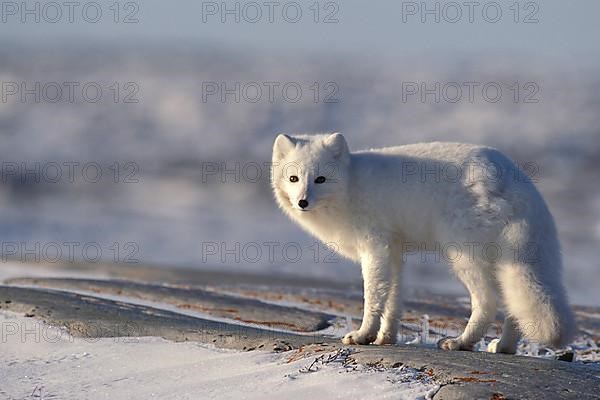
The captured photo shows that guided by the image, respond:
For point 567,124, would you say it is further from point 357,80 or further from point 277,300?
point 277,300

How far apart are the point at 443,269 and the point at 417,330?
6.14 m

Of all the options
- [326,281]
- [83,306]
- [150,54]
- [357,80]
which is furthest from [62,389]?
[150,54]

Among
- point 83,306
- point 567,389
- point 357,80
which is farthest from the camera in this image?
point 357,80

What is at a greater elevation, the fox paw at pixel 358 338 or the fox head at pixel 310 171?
the fox head at pixel 310 171

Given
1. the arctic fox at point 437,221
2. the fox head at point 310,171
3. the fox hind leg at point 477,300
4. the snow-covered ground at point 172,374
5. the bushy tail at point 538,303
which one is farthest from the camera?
the fox head at point 310,171

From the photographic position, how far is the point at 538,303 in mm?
5145

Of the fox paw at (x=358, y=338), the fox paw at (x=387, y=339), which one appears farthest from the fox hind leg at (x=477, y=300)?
the fox paw at (x=358, y=338)

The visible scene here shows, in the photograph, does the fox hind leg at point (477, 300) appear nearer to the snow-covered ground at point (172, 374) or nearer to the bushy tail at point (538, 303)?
the bushy tail at point (538, 303)

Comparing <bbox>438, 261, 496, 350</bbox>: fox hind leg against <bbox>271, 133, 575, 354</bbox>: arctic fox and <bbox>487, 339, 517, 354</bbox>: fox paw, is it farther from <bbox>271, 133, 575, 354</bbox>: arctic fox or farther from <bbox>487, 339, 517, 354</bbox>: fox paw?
<bbox>487, 339, 517, 354</bbox>: fox paw

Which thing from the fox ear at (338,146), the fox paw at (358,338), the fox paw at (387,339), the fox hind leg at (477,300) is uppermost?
the fox ear at (338,146)

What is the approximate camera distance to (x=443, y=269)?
1324 cm

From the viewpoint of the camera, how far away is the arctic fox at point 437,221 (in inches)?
206

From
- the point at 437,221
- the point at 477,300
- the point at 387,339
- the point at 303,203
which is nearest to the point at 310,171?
the point at 303,203

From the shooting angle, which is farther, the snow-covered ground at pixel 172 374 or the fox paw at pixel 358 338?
the fox paw at pixel 358 338
